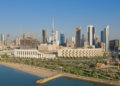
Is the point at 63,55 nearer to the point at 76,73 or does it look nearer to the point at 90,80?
the point at 76,73

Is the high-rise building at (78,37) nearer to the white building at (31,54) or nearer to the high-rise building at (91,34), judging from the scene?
the high-rise building at (91,34)

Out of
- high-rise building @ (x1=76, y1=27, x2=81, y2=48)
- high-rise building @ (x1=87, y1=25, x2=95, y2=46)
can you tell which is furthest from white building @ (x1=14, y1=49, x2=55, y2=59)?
high-rise building @ (x1=87, y1=25, x2=95, y2=46)

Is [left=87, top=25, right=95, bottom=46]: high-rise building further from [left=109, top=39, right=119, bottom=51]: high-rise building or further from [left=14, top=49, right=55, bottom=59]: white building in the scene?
[left=14, top=49, right=55, bottom=59]: white building

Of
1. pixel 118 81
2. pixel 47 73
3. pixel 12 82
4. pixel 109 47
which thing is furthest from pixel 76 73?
pixel 109 47

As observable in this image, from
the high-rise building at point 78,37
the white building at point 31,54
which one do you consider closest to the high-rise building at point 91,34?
the high-rise building at point 78,37

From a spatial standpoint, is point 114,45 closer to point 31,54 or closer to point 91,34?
point 91,34

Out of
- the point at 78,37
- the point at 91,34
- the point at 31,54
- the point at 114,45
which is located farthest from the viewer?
the point at 91,34

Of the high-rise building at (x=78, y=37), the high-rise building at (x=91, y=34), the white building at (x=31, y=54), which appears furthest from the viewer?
the high-rise building at (x=91, y=34)

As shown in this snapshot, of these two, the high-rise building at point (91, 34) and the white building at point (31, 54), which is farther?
the high-rise building at point (91, 34)

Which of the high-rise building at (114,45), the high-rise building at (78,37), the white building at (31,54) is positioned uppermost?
the high-rise building at (78,37)

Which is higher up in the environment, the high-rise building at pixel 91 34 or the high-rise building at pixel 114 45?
the high-rise building at pixel 91 34

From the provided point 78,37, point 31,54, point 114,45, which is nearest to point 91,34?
point 78,37
